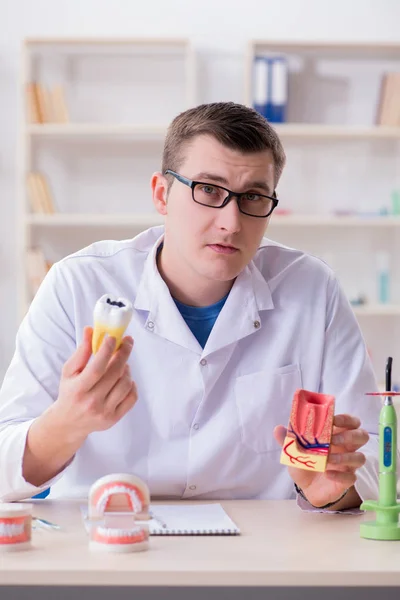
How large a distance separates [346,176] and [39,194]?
5.41 feet

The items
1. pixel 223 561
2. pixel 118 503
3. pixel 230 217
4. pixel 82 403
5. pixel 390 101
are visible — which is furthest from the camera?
pixel 390 101

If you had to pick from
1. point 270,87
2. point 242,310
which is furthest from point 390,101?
point 242,310

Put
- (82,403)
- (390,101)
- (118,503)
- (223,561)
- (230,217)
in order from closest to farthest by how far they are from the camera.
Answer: (223,561) < (118,503) < (82,403) < (230,217) < (390,101)

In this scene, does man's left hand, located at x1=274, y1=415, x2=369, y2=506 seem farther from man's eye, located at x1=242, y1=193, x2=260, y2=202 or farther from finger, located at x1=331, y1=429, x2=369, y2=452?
man's eye, located at x1=242, y1=193, x2=260, y2=202

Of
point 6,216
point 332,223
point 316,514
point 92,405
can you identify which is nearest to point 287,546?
point 316,514

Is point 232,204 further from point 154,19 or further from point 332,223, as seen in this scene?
point 154,19

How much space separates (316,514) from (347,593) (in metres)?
0.15

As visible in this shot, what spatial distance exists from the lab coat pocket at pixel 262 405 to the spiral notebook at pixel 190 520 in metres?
0.25

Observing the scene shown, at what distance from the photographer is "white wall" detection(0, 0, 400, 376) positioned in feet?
15.4

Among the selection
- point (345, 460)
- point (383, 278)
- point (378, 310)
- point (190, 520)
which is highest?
point (345, 460)

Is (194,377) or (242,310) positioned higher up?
(242,310)

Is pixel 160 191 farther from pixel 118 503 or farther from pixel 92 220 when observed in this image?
pixel 92 220

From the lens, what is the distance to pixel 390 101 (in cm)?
456

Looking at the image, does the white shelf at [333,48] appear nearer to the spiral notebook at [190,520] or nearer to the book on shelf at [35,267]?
the book on shelf at [35,267]
